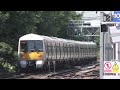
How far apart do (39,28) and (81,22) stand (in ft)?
51.8

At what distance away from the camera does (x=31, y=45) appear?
25.2 metres

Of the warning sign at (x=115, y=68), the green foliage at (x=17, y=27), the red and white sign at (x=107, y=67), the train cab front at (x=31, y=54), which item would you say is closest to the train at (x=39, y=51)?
the train cab front at (x=31, y=54)

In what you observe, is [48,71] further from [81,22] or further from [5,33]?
[81,22]

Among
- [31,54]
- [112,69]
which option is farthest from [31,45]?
[112,69]

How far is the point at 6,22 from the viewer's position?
29.5 m

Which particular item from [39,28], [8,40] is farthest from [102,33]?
[39,28]

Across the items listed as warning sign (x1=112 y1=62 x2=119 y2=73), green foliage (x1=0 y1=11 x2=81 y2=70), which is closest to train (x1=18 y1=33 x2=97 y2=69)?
green foliage (x1=0 y1=11 x2=81 y2=70)

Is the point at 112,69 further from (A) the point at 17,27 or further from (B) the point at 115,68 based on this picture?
(A) the point at 17,27

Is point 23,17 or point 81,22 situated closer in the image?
point 23,17

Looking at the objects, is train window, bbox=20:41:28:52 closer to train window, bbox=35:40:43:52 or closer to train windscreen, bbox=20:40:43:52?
train windscreen, bbox=20:40:43:52

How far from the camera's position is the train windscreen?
25.1m

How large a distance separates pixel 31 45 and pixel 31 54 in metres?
0.62

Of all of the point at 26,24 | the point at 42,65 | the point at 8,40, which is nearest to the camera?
the point at 42,65
